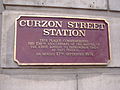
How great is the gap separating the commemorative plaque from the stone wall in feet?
0.42

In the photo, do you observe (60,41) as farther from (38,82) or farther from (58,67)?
(38,82)

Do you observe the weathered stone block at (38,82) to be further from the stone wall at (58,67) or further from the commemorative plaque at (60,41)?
the commemorative plaque at (60,41)

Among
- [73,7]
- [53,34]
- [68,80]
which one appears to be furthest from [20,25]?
[68,80]

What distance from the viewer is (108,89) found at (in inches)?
159

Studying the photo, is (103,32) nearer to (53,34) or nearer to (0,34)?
(53,34)

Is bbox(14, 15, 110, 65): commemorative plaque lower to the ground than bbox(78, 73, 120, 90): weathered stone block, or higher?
higher

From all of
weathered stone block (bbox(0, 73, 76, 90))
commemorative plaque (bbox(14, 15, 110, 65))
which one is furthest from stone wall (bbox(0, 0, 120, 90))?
commemorative plaque (bbox(14, 15, 110, 65))

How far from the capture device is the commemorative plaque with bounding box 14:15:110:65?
392 centimetres

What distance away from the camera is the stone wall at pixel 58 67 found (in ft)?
12.6

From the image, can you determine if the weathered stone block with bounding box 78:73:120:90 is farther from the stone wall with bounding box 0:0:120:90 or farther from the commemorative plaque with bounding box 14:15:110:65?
the commemorative plaque with bounding box 14:15:110:65

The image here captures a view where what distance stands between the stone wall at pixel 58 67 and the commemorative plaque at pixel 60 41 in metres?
0.13

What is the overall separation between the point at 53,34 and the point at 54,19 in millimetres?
337

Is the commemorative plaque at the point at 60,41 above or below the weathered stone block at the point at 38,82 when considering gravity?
above

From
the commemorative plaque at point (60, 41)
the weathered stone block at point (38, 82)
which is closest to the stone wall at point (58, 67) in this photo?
the weathered stone block at point (38, 82)
